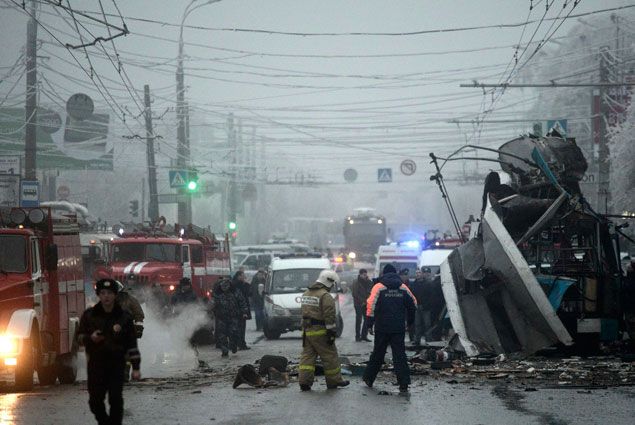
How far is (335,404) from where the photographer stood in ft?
46.9

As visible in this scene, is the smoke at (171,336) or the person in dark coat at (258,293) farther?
the person in dark coat at (258,293)

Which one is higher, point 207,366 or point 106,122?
point 106,122

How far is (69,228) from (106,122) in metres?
39.7

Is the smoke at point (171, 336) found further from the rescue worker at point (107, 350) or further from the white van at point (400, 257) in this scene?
the white van at point (400, 257)

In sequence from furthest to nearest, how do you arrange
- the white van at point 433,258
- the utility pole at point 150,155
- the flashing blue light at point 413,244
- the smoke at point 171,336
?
the flashing blue light at point 413,244
the utility pole at point 150,155
the white van at point 433,258
the smoke at point 171,336

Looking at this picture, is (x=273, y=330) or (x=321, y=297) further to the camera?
(x=273, y=330)

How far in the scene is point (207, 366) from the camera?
2116 centimetres

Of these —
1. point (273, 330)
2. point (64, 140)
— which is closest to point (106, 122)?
point (64, 140)

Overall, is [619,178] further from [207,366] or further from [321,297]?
[321,297]

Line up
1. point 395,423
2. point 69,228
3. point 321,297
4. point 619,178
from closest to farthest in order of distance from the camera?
point 395,423 → point 321,297 → point 69,228 → point 619,178

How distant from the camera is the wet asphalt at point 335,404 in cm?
1275

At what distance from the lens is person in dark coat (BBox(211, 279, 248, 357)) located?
2500cm

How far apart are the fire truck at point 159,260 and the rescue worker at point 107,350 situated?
1560 centimetres

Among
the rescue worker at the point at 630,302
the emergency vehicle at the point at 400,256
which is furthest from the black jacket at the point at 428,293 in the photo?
the emergency vehicle at the point at 400,256
